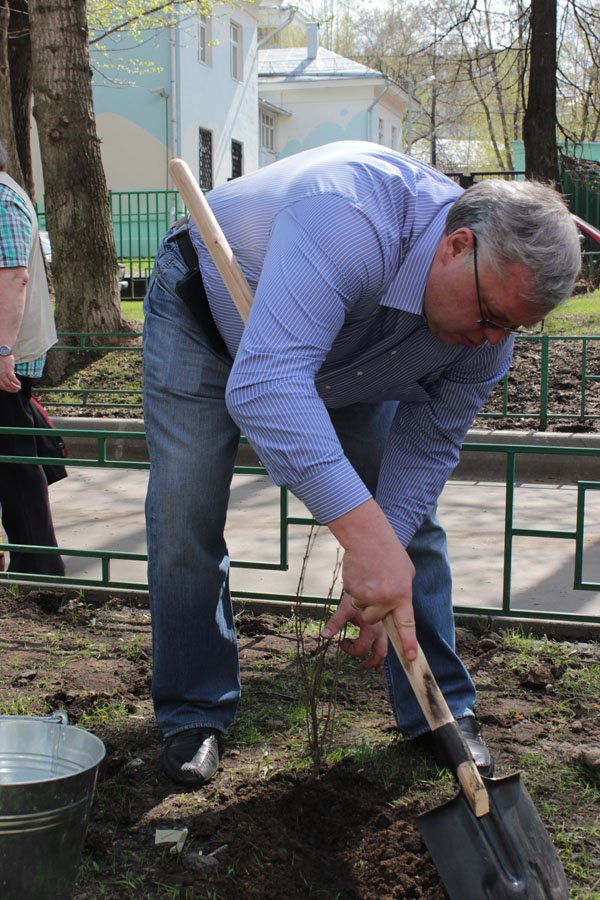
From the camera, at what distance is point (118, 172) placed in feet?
77.1

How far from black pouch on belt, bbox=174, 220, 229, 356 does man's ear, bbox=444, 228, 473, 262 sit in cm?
69

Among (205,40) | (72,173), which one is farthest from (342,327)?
(205,40)

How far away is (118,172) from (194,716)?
22.8 metres

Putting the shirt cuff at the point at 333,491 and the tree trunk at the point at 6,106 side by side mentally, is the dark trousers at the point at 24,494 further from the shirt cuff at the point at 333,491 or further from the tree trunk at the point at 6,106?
the tree trunk at the point at 6,106

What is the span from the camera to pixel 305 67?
35.1 meters

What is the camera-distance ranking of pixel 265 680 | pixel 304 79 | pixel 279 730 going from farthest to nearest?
pixel 304 79, pixel 265 680, pixel 279 730

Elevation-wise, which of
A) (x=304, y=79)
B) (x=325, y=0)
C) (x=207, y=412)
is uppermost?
(x=325, y=0)

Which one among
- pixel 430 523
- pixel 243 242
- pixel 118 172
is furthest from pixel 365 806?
pixel 118 172

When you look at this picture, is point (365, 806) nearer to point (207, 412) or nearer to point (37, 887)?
point (37, 887)

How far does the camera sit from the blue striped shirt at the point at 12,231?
3.54m

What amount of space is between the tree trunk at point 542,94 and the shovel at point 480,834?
9.82 m

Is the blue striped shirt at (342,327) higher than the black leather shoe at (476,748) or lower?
higher

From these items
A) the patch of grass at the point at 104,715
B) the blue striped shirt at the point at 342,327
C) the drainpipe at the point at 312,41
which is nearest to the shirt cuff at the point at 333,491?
the blue striped shirt at the point at 342,327

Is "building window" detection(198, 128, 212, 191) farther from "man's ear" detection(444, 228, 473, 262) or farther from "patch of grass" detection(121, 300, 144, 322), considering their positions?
"man's ear" detection(444, 228, 473, 262)
